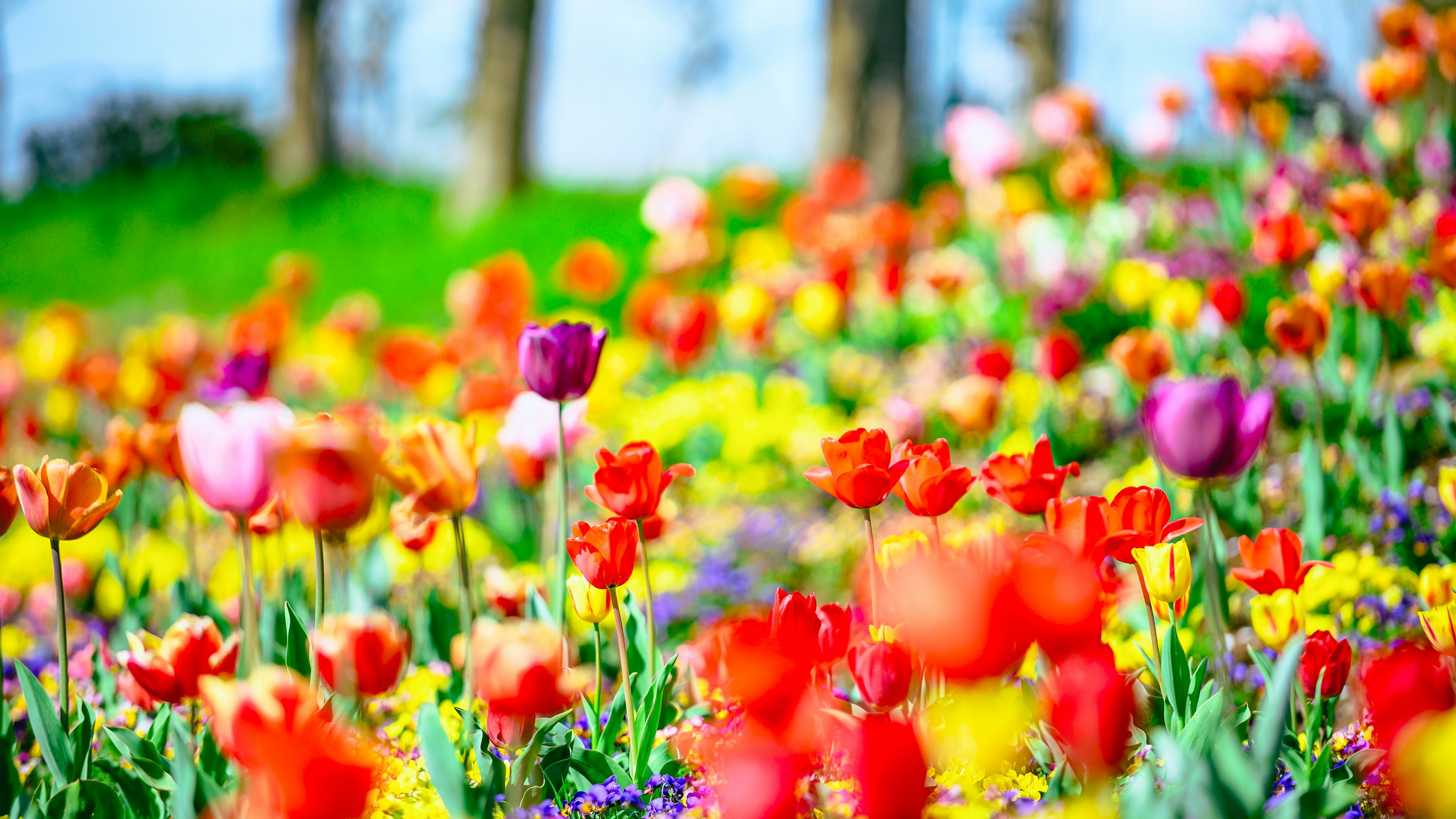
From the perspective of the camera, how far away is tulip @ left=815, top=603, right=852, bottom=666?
1230mm

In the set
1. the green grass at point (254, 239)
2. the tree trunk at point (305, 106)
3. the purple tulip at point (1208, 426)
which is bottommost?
the green grass at point (254, 239)

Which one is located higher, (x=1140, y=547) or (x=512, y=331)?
(x=1140, y=547)

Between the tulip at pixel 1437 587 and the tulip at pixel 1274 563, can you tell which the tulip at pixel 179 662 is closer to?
the tulip at pixel 1274 563

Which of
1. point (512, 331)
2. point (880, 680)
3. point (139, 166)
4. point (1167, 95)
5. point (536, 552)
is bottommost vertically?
point (139, 166)

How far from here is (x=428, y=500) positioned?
130cm

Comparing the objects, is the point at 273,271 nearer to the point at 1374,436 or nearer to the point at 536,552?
the point at 536,552

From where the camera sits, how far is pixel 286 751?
84 cm

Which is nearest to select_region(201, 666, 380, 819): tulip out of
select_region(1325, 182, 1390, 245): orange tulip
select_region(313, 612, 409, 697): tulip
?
select_region(313, 612, 409, 697): tulip

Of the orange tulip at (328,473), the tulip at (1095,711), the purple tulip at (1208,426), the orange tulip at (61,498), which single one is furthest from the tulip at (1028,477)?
the orange tulip at (61,498)

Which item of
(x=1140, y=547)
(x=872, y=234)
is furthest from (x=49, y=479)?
(x=872, y=234)

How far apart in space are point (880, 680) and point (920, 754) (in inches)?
8.7

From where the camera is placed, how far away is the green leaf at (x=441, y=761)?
109 centimetres

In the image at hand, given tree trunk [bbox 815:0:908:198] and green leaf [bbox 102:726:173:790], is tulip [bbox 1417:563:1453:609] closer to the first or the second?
green leaf [bbox 102:726:173:790]

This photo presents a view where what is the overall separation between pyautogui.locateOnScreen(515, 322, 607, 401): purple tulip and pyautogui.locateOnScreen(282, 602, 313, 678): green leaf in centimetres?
A: 48
